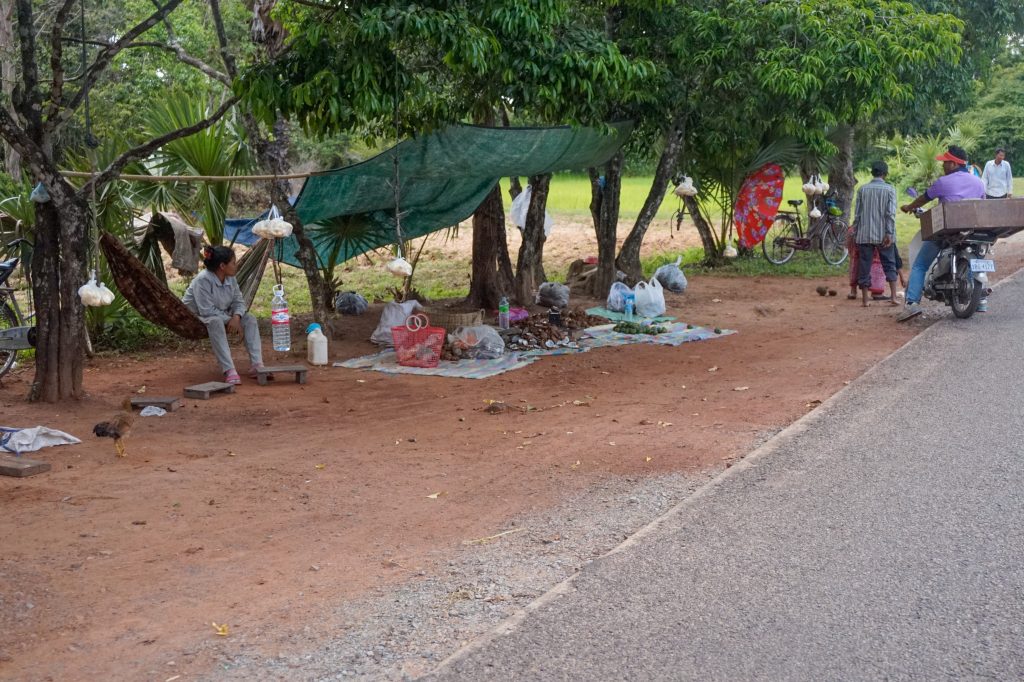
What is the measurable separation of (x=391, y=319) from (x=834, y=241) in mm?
9505

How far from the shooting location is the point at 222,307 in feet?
27.6

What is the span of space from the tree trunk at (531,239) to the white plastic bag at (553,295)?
0.21 m

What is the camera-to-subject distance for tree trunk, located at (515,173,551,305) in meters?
12.3

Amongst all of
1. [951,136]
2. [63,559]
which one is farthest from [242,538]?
[951,136]

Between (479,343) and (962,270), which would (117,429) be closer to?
(479,343)

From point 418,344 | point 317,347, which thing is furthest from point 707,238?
point 317,347

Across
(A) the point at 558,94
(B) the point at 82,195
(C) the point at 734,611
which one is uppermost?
(A) the point at 558,94

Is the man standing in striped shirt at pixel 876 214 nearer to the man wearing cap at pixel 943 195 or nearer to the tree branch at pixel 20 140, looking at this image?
the man wearing cap at pixel 943 195

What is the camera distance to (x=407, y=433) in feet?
21.9

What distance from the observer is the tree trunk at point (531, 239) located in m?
12.3

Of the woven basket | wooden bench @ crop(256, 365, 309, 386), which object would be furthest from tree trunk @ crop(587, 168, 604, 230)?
wooden bench @ crop(256, 365, 309, 386)

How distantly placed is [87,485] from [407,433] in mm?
1971

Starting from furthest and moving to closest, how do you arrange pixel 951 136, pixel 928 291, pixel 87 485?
pixel 951 136 → pixel 928 291 → pixel 87 485

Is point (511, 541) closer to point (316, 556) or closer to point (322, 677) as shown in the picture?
point (316, 556)
